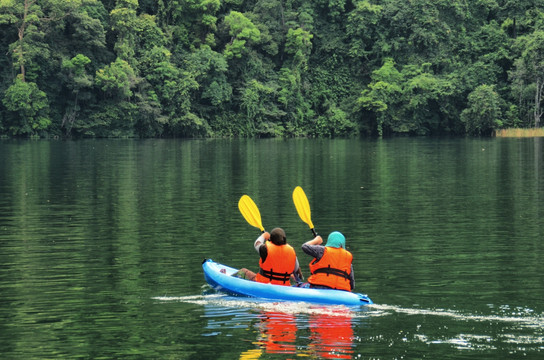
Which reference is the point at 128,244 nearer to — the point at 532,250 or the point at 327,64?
the point at 532,250

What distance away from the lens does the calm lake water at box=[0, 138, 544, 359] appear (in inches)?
450

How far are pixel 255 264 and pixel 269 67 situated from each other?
7090 cm

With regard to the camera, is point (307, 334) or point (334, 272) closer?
point (307, 334)

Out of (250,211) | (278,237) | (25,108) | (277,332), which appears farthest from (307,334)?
(25,108)

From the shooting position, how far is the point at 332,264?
13.4 m

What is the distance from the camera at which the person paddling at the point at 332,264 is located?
13.3 m

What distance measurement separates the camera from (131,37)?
257ft

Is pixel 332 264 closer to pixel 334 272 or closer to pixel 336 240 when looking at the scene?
pixel 334 272

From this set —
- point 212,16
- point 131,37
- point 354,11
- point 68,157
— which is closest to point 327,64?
point 354,11

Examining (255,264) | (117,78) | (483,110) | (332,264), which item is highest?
(117,78)

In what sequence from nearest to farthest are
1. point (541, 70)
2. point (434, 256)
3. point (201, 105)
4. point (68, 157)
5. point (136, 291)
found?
point (136, 291), point (434, 256), point (68, 157), point (541, 70), point (201, 105)

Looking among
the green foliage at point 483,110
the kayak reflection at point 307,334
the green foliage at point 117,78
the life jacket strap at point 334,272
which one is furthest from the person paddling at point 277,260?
the green foliage at point 483,110

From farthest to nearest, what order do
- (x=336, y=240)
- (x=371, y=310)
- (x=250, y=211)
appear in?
(x=250, y=211)
(x=336, y=240)
(x=371, y=310)

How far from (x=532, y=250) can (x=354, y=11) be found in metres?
70.6
